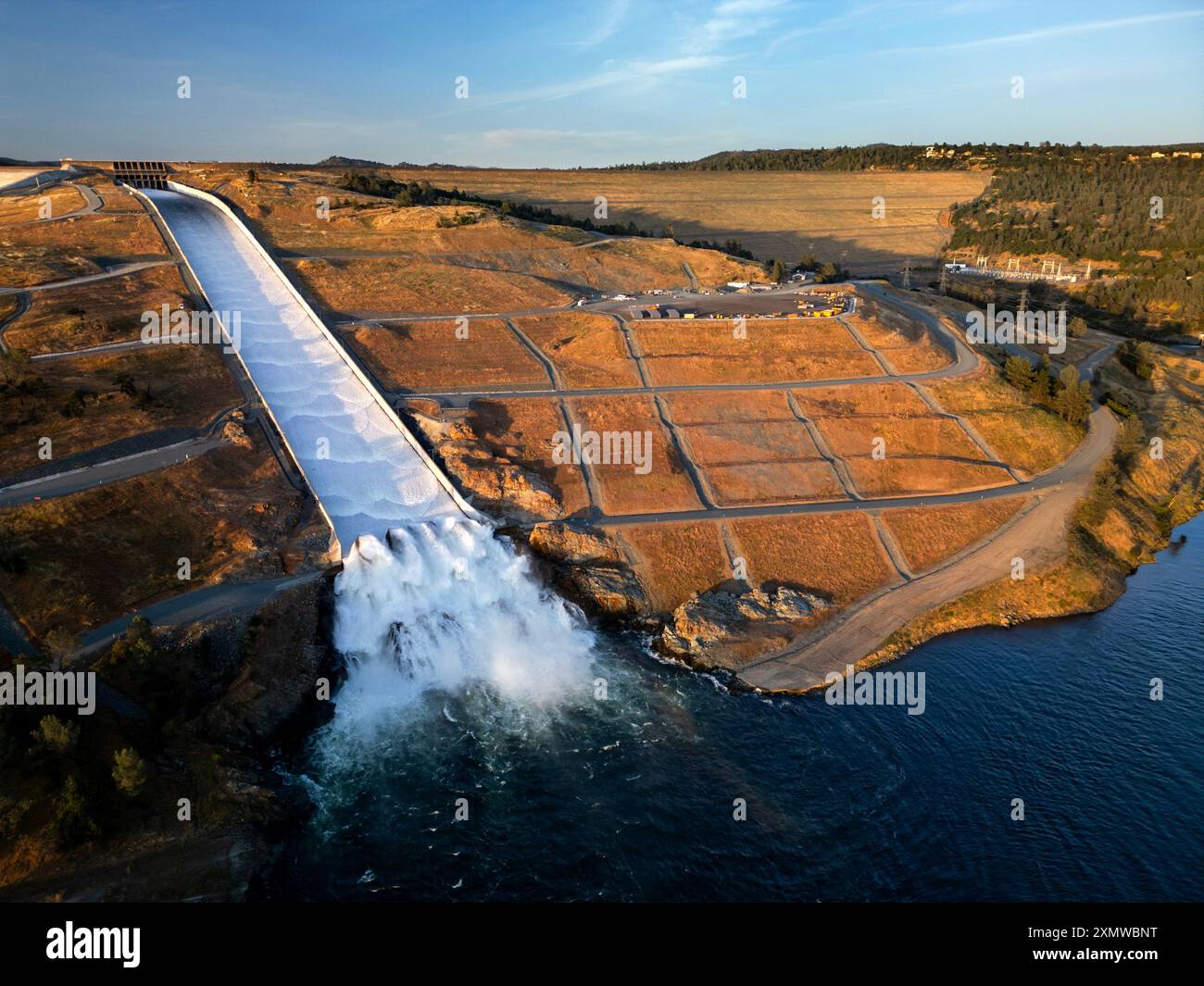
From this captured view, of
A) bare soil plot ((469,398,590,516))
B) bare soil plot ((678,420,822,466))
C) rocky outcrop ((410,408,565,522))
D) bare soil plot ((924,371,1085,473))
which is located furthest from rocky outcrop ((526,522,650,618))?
bare soil plot ((924,371,1085,473))

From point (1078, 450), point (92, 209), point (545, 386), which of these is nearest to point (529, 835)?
point (545, 386)

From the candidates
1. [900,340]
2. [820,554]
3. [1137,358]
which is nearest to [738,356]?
[900,340]

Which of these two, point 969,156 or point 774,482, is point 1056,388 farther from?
point 969,156

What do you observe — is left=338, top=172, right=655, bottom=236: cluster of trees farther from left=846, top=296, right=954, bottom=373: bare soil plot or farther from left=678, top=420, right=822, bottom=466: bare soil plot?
left=678, top=420, right=822, bottom=466: bare soil plot

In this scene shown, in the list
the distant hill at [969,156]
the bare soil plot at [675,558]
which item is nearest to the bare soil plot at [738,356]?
the bare soil plot at [675,558]

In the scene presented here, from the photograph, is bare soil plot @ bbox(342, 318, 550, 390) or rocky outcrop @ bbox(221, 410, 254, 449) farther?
bare soil plot @ bbox(342, 318, 550, 390)
